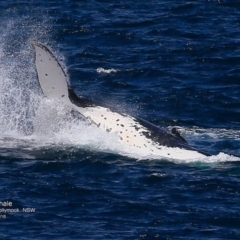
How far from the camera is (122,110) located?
117 feet

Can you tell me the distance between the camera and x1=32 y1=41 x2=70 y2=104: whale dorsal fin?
28.8 meters

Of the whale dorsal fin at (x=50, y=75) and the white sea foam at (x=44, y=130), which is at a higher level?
the whale dorsal fin at (x=50, y=75)

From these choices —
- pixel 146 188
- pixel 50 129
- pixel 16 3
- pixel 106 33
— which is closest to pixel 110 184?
pixel 146 188

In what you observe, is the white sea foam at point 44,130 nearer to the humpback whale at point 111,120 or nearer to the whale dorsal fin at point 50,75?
the humpback whale at point 111,120

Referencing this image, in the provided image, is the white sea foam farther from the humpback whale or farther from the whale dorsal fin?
the whale dorsal fin

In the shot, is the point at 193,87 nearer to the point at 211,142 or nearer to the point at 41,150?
the point at 211,142

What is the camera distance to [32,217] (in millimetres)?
23859

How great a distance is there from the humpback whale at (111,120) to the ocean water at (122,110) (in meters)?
0.30

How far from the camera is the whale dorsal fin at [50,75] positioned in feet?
94.6

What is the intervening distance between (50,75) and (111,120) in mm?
2395

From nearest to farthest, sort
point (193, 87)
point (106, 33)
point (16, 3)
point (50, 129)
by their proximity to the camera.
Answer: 1. point (50, 129)
2. point (193, 87)
3. point (106, 33)
4. point (16, 3)

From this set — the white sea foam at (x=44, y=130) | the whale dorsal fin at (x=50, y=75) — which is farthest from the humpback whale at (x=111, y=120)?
the white sea foam at (x=44, y=130)

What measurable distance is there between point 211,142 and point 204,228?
873cm

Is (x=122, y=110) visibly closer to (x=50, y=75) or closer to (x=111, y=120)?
(x=111, y=120)
